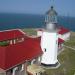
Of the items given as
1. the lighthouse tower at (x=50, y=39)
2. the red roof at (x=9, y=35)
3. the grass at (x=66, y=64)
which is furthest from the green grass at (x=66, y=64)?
the red roof at (x=9, y=35)

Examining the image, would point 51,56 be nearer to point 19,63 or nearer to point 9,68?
point 19,63

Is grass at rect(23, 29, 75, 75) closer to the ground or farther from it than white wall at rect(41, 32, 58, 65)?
closer to the ground

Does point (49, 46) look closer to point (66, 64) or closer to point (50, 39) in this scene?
point (50, 39)

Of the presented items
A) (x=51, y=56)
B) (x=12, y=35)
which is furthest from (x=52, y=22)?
(x=12, y=35)

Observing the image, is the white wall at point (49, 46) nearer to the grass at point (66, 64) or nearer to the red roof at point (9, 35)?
the grass at point (66, 64)

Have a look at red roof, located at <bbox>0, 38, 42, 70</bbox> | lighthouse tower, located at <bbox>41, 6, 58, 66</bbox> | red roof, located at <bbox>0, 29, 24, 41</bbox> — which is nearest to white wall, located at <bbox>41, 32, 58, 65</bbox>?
lighthouse tower, located at <bbox>41, 6, 58, 66</bbox>

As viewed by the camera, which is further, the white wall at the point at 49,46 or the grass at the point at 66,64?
the white wall at the point at 49,46

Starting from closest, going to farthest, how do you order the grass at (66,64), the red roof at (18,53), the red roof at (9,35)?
the red roof at (18,53) < the grass at (66,64) < the red roof at (9,35)

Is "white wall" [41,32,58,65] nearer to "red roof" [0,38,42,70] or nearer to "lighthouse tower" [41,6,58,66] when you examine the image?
"lighthouse tower" [41,6,58,66]
